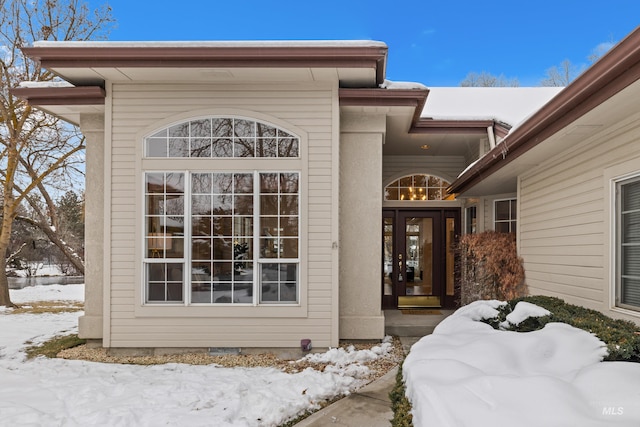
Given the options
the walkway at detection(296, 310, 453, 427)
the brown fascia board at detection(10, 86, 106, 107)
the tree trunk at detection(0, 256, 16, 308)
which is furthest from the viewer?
the tree trunk at detection(0, 256, 16, 308)

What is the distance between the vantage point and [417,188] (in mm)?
9234

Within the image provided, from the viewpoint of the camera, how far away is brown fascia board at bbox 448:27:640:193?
282 cm

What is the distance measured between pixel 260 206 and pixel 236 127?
1244 millimetres

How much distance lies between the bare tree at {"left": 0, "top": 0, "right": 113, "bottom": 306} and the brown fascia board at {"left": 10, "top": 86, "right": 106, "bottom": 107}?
5.54 m

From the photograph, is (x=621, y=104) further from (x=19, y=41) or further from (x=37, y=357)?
(x=19, y=41)

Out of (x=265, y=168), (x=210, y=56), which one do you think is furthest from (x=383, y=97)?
(x=210, y=56)

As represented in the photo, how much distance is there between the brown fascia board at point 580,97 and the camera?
111 inches

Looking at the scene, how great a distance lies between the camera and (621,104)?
11.2 ft

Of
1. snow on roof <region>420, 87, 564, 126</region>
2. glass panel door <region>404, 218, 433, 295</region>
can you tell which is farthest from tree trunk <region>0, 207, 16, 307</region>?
snow on roof <region>420, 87, 564, 126</region>

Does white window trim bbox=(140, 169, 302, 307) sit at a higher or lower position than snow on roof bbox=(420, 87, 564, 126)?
lower

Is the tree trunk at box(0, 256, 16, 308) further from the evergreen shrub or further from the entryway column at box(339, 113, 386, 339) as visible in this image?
the evergreen shrub

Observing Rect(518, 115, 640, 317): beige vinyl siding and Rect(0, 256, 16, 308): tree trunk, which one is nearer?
Rect(518, 115, 640, 317): beige vinyl siding

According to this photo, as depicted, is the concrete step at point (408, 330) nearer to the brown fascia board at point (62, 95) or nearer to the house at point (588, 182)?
the house at point (588, 182)

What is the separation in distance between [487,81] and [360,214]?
60.9 feet
